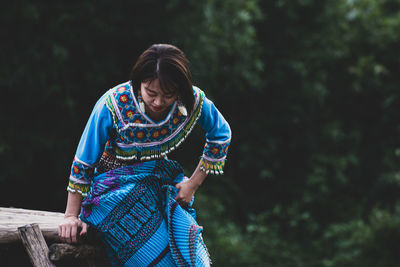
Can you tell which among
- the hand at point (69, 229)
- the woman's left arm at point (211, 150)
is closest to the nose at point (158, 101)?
the woman's left arm at point (211, 150)

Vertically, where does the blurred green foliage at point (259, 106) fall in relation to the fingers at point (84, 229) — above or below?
above

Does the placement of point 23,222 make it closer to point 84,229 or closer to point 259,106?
point 84,229

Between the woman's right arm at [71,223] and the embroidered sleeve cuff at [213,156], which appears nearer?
the woman's right arm at [71,223]

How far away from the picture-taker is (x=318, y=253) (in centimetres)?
609

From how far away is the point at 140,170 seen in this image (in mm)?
2188

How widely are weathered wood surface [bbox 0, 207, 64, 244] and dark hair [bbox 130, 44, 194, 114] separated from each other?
74 cm

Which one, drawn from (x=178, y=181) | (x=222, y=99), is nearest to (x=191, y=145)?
(x=222, y=99)

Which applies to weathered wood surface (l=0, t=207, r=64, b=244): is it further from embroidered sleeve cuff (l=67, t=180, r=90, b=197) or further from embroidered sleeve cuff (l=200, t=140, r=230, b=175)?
embroidered sleeve cuff (l=200, t=140, r=230, b=175)

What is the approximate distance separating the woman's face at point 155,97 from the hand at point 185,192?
384 millimetres

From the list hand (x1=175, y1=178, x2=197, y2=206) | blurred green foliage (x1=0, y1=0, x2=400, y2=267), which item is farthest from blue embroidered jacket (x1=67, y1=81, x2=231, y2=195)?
blurred green foliage (x1=0, y1=0, x2=400, y2=267)

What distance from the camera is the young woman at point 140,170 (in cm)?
203

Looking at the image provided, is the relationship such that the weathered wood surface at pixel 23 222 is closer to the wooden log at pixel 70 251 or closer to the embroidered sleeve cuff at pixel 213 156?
the wooden log at pixel 70 251

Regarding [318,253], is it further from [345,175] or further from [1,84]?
[1,84]

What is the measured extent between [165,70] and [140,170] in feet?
1.54
